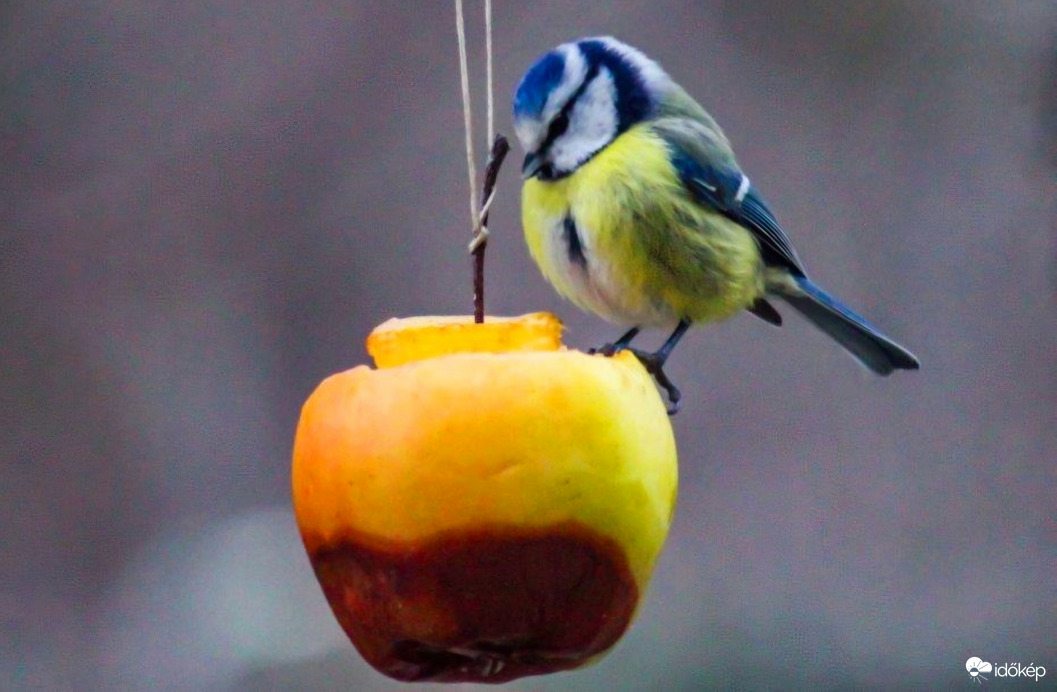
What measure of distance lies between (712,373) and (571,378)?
1383mm

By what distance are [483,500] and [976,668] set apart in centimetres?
163

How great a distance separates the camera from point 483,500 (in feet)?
2.53

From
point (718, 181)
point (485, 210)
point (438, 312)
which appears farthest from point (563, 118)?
point (438, 312)

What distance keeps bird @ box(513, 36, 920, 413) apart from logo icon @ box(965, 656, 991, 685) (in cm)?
115

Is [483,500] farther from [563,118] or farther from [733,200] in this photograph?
[733,200]

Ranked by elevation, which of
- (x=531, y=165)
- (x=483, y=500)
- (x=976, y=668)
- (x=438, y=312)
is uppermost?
(x=531, y=165)

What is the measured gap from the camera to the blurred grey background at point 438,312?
2119mm

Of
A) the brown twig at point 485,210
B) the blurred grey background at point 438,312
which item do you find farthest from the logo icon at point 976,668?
the brown twig at point 485,210

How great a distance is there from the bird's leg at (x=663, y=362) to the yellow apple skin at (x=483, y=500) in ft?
0.77

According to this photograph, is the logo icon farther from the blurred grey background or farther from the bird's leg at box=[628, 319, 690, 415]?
the bird's leg at box=[628, 319, 690, 415]

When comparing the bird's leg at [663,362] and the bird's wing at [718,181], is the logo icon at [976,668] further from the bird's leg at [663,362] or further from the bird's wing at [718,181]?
the bird's leg at [663,362]

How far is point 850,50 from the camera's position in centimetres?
244

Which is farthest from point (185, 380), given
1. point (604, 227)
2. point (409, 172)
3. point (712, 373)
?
point (604, 227)

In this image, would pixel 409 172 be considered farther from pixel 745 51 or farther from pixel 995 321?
pixel 995 321
